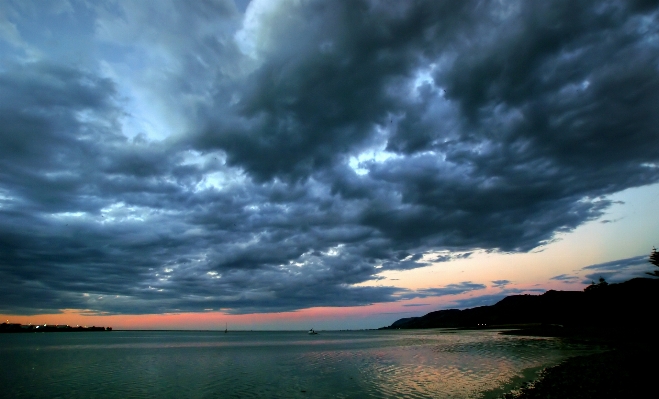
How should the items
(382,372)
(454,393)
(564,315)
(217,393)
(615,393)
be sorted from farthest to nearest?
(564,315), (382,372), (217,393), (454,393), (615,393)

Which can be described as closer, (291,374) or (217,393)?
(217,393)

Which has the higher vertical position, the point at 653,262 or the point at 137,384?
the point at 653,262

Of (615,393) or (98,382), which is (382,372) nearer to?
(615,393)

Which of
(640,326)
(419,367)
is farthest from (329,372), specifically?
(640,326)

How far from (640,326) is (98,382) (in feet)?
450

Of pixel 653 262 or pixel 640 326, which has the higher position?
pixel 653 262

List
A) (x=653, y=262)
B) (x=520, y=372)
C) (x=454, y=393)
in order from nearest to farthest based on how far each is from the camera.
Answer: (x=454, y=393) < (x=520, y=372) < (x=653, y=262)

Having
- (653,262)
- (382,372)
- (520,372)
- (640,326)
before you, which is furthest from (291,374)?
(640,326)

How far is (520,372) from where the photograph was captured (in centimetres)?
4116

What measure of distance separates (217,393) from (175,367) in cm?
2682

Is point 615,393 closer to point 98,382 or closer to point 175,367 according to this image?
point 98,382

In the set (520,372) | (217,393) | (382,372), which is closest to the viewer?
(217,393)

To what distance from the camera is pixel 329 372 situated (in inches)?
1930

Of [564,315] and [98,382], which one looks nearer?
[98,382]
